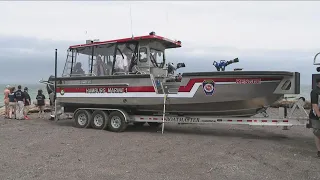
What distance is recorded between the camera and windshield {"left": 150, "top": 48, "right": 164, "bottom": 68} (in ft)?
37.7

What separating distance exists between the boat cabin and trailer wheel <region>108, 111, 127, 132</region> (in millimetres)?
1344

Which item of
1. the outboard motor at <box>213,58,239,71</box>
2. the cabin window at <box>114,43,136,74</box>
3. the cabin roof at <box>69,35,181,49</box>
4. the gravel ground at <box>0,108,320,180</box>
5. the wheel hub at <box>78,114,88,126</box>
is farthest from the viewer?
the wheel hub at <box>78,114,88,126</box>

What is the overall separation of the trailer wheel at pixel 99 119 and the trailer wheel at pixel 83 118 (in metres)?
0.19

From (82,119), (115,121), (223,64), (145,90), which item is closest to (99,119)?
(115,121)

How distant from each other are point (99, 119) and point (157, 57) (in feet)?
9.24

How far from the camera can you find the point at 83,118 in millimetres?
12055

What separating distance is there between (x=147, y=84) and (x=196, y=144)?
2731 millimetres

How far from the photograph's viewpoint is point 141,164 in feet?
22.0

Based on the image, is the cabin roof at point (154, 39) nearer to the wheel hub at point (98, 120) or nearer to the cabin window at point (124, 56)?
the cabin window at point (124, 56)

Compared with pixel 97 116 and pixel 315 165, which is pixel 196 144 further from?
pixel 97 116

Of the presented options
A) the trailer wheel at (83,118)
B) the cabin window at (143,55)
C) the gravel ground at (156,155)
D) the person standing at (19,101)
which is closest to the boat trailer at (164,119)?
the trailer wheel at (83,118)

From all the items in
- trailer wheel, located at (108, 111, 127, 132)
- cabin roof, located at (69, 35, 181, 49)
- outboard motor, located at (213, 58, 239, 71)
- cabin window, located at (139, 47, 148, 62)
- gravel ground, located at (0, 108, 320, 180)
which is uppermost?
cabin roof, located at (69, 35, 181, 49)

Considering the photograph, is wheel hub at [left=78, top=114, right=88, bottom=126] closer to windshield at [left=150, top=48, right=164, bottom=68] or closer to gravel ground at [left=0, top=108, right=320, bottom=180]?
gravel ground at [left=0, top=108, right=320, bottom=180]

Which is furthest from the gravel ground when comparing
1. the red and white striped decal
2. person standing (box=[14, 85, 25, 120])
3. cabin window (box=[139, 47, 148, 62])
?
person standing (box=[14, 85, 25, 120])
